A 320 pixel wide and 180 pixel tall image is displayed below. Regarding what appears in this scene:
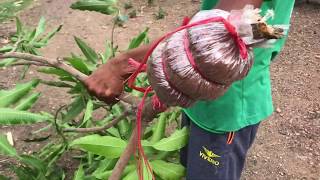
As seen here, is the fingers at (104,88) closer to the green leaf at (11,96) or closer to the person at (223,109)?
the person at (223,109)

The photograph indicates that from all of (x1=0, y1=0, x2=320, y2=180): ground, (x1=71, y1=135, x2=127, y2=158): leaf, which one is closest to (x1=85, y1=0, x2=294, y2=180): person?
(x1=71, y1=135, x2=127, y2=158): leaf

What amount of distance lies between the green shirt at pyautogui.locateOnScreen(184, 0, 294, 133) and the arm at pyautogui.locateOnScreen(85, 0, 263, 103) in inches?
8.4

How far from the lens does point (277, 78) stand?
3111mm

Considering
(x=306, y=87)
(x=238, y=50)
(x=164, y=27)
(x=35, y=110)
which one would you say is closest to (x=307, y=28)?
(x=306, y=87)

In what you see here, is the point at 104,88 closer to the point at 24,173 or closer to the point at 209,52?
the point at 209,52

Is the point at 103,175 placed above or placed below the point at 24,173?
above

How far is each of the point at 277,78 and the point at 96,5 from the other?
1.59 meters

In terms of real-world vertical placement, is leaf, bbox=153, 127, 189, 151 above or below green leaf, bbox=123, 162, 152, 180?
above

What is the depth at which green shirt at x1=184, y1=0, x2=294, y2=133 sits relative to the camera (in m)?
1.39

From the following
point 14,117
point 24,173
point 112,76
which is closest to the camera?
point 112,76

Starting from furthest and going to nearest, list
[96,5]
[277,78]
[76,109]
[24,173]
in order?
[277,78]
[24,173]
[76,109]
[96,5]

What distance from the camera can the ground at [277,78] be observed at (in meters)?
2.50

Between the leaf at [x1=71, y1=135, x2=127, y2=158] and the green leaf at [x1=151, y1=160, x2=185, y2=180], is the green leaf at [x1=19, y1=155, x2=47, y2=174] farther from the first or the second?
the green leaf at [x1=151, y1=160, x2=185, y2=180]

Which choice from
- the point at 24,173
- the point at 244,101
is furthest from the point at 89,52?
the point at 244,101
